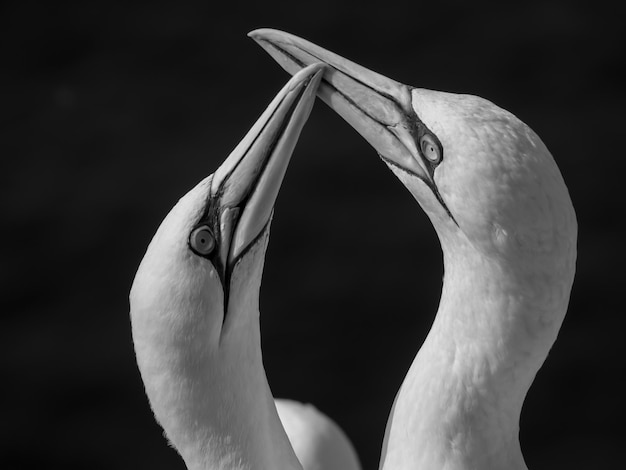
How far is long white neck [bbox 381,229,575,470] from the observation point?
6105mm

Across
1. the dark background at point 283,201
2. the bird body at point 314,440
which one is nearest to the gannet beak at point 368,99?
the bird body at point 314,440

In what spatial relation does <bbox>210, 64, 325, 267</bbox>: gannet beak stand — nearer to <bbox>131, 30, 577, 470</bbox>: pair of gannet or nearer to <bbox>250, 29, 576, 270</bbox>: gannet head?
<bbox>131, 30, 577, 470</bbox>: pair of gannet

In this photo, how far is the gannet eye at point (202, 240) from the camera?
20.8ft

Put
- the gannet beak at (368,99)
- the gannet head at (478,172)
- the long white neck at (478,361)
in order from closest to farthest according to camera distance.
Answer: the gannet head at (478,172) < the long white neck at (478,361) < the gannet beak at (368,99)

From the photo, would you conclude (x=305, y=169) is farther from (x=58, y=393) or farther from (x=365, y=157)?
(x=58, y=393)

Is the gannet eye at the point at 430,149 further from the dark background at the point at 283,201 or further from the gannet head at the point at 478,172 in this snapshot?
the dark background at the point at 283,201

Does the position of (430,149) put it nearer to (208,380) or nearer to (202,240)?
(202,240)

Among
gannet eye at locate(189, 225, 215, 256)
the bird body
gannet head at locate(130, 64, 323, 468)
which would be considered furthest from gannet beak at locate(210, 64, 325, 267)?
the bird body

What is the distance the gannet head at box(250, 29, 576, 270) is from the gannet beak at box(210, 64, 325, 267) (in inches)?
18.4

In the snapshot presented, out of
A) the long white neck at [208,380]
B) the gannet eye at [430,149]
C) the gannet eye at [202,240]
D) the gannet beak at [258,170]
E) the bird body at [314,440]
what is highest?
the gannet eye at [430,149]

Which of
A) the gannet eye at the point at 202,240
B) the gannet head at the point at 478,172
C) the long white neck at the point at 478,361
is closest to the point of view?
the gannet head at the point at 478,172

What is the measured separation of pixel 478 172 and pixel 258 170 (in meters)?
1.33

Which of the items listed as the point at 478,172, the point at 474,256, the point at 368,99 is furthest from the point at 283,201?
the point at 478,172

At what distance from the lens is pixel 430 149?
249 inches
